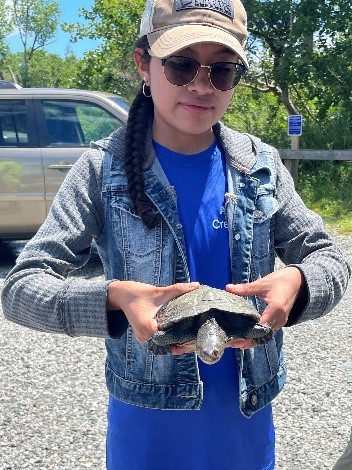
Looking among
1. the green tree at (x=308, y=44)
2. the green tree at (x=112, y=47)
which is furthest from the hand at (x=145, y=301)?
the green tree at (x=112, y=47)

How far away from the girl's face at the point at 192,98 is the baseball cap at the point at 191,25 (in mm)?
35

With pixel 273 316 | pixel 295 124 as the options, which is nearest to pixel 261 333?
pixel 273 316

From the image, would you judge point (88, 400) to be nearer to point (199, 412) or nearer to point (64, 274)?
point (199, 412)

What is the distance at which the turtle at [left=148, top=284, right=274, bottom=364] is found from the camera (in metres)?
1.45

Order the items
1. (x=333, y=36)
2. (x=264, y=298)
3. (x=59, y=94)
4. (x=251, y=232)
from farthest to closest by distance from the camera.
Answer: (x=333, y=36) < (x=59, y=94) < (x=251, y=232) < (x=264, y=298)

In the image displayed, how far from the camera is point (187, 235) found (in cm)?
176

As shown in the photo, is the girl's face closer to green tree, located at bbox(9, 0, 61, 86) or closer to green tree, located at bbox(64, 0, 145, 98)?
green tree, located at bbox(64, 0, 145, 98)

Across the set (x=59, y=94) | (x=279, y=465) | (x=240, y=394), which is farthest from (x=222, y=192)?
(x=59, y=94)

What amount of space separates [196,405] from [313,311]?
14.9 inches

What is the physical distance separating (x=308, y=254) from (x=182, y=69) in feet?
1.88

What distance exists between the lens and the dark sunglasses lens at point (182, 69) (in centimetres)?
169

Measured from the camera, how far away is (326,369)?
197 inches

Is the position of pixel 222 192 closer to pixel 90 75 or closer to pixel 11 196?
pixel 11 196

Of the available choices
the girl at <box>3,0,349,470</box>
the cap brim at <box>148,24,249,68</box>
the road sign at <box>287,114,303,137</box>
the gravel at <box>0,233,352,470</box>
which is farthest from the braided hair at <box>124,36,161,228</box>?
the road sign at <box>287,114,303,137</box>
